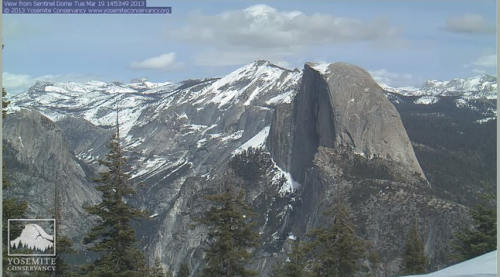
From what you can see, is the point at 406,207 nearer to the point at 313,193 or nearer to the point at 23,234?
the point at 313,193

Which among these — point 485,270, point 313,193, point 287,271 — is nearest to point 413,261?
point 287,271

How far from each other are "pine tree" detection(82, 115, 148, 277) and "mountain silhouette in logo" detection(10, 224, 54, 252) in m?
1.47

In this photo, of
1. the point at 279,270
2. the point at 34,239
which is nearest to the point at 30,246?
the point at 34,239

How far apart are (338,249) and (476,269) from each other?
13452mm

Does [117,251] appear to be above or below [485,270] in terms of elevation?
below

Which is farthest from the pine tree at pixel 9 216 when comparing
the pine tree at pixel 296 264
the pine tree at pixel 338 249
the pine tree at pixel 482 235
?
the pine tree at pixel 482 235

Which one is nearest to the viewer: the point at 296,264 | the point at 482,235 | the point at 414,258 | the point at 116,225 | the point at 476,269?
the point at 476,269

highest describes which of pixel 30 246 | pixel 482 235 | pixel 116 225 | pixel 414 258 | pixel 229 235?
pixel 116 225

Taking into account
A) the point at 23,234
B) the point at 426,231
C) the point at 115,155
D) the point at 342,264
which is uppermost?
the point at 115,155

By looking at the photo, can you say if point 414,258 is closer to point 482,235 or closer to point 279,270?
point 279,270

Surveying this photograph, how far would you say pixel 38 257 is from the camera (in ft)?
66.5

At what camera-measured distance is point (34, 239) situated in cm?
2061

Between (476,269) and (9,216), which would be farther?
(9,216)

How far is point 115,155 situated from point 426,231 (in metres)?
117
